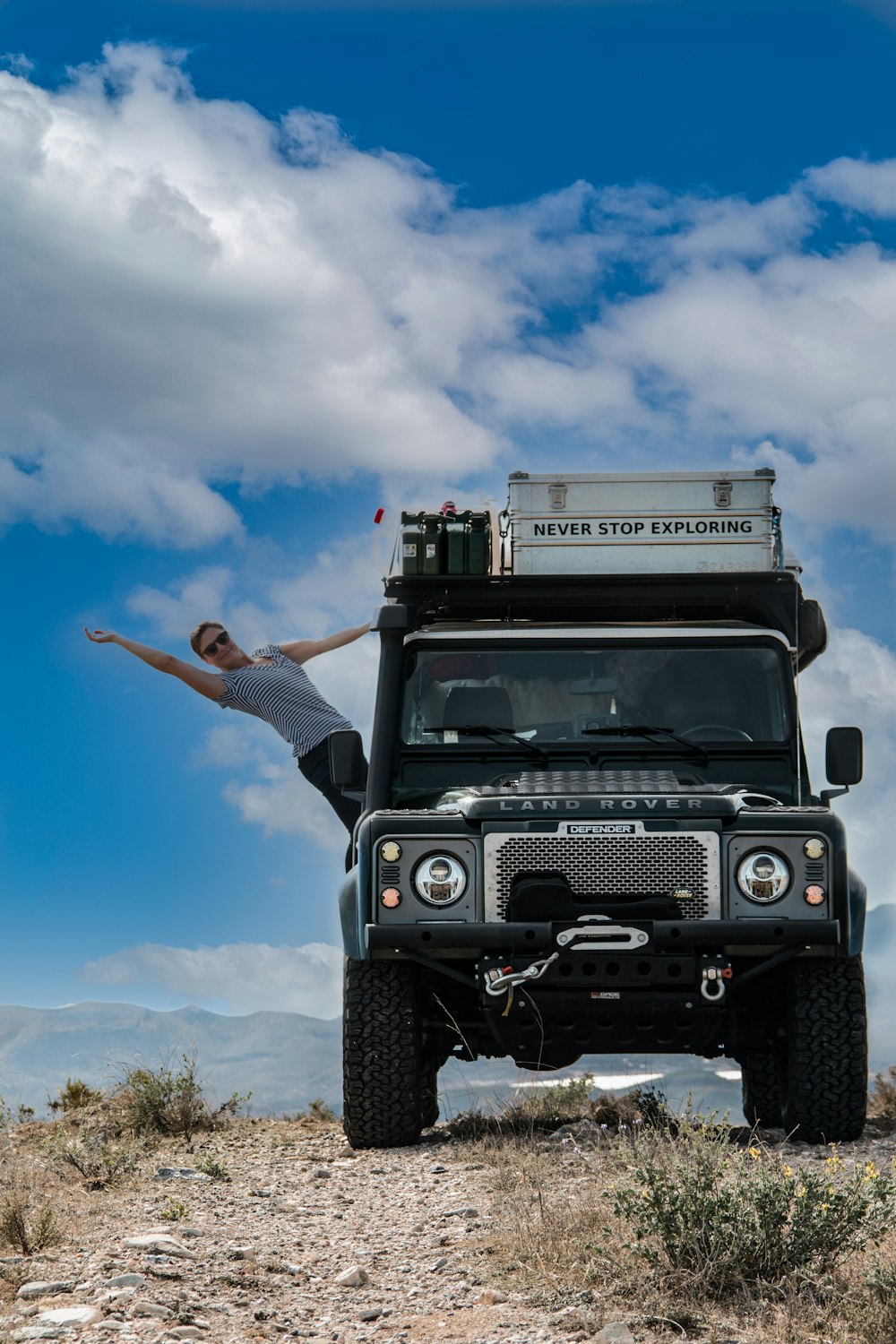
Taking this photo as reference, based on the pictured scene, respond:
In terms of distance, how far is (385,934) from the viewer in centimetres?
739

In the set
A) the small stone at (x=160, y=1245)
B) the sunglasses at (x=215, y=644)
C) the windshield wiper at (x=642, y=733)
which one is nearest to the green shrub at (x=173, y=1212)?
the small stone at (x=160, y=1245)

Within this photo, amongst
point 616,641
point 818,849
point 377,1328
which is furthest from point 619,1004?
point 377,1328

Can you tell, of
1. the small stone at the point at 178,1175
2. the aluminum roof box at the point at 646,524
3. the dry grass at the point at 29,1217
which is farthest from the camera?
the aluminum roof box at the point at 646,524

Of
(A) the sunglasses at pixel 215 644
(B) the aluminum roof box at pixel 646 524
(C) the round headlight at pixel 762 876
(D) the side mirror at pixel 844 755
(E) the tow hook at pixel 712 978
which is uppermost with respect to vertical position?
(B) the aluminum roof box at pixel 646 524

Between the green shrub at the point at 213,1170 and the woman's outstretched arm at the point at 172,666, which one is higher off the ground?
the woman's outstretched arm at the point at 172,666

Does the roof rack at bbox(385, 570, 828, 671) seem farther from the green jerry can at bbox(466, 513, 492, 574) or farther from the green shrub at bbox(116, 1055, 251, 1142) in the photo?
the green shrub at bbox(116, 1055, 251, 1142)

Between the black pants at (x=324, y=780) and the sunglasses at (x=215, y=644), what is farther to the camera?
the sunglasses at (x=215, y=644)

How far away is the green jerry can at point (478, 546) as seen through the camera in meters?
8.62

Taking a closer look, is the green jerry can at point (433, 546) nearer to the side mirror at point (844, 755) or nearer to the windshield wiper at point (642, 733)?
the windshield wiper at point (642, 733)

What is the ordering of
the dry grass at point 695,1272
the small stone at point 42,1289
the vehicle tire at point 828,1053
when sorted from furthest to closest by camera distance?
the vehicle tire at point 828,1053 → the small stone at point 42,1289 → the dry grass at point 695,1272

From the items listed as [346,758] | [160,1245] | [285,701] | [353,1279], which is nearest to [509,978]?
[346,758]

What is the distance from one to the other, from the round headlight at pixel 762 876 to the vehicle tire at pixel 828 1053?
0.61 meters

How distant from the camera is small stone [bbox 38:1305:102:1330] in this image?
187 inches

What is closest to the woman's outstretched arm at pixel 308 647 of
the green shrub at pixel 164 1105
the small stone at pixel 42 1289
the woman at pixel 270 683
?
the woman at pixel 270 683
